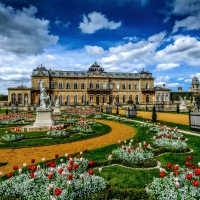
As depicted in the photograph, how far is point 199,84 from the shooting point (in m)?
87.4

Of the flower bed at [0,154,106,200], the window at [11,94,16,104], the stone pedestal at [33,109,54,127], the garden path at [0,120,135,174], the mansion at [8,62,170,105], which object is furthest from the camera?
the mansion at [8,62,170,105]

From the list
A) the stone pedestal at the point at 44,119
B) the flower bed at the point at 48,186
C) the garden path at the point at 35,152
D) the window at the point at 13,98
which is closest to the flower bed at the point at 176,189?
the flower bed at the point at 48,186

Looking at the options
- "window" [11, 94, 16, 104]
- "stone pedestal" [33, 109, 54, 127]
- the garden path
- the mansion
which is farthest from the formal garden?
"window" [11, 94, 16, 104]

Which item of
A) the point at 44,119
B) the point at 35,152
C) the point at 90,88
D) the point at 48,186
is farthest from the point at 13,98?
the point at 48,186

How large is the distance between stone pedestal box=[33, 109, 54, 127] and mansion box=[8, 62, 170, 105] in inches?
1403

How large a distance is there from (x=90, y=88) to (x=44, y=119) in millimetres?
38889

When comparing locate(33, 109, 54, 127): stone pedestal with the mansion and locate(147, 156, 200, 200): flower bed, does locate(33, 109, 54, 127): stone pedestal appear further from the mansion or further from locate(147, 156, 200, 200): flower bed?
the mansion

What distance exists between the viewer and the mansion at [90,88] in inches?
1921

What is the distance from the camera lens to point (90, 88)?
52.2 meters

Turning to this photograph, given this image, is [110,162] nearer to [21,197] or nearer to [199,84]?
[21,197]

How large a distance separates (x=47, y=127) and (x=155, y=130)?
25.6ft

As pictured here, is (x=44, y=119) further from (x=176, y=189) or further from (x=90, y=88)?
(x=90, y=88)

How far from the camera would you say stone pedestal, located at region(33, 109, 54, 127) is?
13.4 m

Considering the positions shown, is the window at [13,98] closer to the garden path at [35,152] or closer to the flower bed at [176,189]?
the garden path at [35,152]
